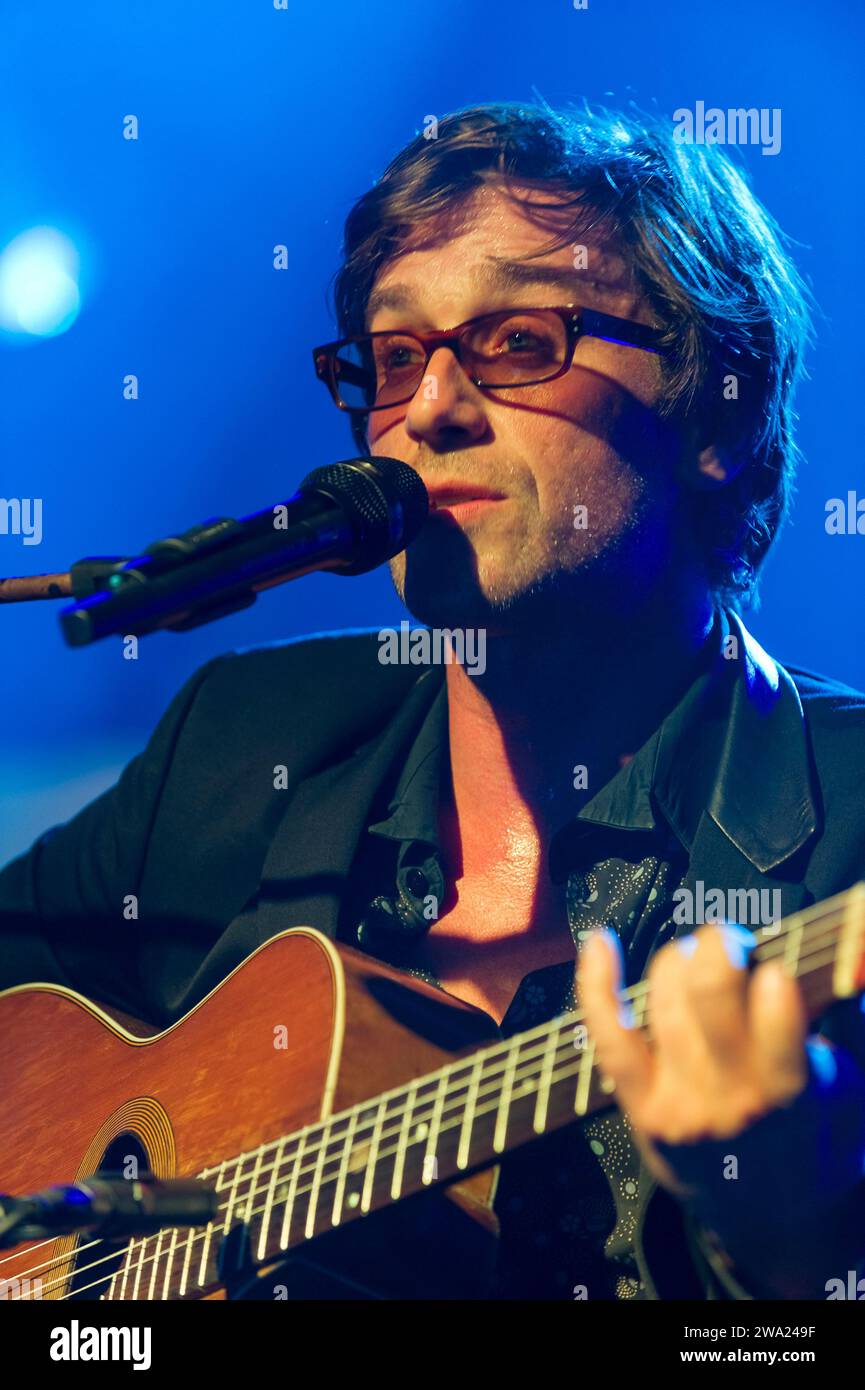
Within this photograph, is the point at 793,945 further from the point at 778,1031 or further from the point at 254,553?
the point at 254,553

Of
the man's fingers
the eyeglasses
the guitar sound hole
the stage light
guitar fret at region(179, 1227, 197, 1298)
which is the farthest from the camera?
the stage light

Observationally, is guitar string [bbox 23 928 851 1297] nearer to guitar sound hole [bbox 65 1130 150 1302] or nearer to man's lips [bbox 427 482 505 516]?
guitar sound hole [bbox 65 1130 150 1302]

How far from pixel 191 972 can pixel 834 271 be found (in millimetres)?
1345

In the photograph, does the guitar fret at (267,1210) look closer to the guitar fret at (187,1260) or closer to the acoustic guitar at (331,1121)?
the acoustic guitar at (331,1121)

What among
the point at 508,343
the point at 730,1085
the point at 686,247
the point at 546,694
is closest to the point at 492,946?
the point at 546,694

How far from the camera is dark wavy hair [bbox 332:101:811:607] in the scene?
1.85m

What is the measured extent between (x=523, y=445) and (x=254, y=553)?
23.2 inches

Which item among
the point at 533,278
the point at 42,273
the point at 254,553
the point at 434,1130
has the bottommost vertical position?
the point at 434,1130

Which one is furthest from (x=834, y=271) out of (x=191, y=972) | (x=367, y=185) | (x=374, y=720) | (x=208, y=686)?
(x=191, y=972)

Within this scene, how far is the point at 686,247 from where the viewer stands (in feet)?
6.17

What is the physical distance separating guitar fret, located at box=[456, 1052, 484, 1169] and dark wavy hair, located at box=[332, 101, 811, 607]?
92cm

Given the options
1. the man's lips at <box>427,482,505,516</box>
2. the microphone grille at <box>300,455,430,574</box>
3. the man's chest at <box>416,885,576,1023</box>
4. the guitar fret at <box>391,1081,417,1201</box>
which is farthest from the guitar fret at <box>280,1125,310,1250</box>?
the man's lips at <box>427,482,505,516</box>
